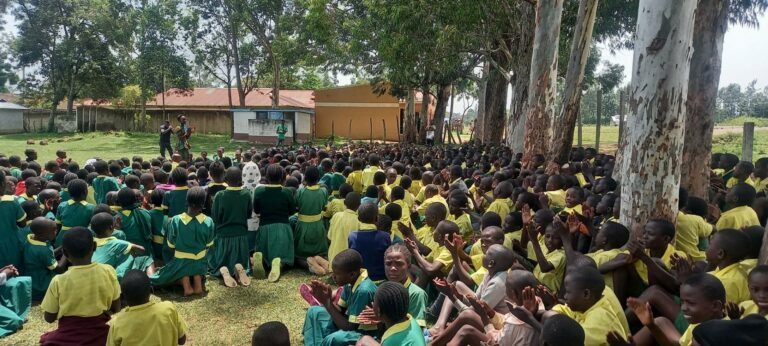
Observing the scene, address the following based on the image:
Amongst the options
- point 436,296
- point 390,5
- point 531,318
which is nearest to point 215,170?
point 436,296

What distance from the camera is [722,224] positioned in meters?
4.96

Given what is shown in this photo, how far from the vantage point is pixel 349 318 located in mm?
3531

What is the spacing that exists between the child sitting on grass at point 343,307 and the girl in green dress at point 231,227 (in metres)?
2.50

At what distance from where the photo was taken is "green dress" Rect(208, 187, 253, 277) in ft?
19.6

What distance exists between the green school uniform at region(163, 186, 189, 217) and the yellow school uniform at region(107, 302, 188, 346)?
329cm

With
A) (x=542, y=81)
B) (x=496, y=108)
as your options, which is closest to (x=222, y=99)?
(x=496, y=108)

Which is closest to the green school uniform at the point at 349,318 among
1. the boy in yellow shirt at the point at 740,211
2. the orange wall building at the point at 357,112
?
the boy in yellow shirt at the point at 740,211

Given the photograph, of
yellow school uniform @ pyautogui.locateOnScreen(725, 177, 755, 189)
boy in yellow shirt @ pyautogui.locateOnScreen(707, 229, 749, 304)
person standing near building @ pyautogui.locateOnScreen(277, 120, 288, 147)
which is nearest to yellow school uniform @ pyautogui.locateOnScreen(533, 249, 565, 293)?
boy in yellow shirt @ pyautogui.locateOnScreen(707, 229, 749, 304)

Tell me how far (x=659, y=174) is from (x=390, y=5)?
11628 mm

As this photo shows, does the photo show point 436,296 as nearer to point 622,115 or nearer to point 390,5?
point 622,115

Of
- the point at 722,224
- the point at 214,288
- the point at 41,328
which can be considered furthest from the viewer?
the point at 214,288

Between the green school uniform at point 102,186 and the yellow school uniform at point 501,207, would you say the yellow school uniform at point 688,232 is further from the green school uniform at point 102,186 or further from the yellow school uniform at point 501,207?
the green school uniform at point 102,186

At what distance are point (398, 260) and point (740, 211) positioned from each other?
3560mm

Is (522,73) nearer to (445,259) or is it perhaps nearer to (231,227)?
(231,227)
